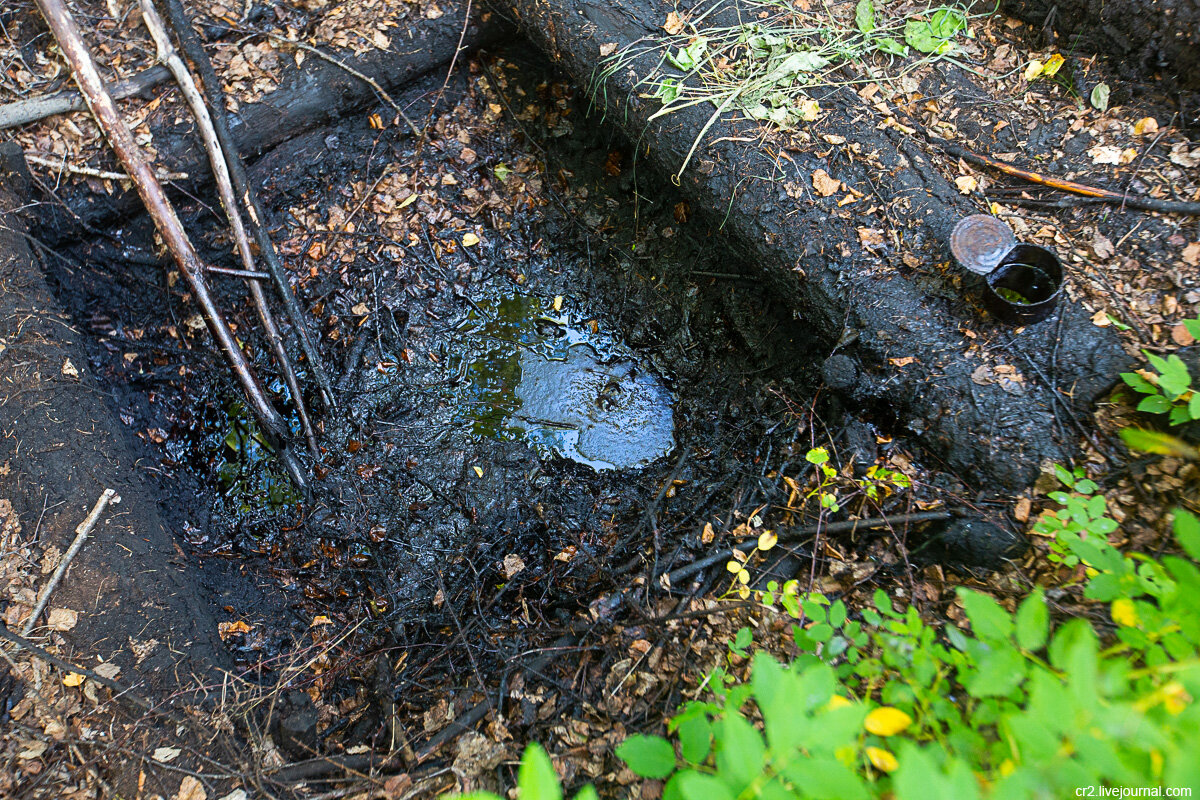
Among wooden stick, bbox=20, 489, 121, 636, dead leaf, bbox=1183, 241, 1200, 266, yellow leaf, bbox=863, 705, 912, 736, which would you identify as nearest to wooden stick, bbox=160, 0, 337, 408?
wooden stick, bbox=20, 489, 121, 636

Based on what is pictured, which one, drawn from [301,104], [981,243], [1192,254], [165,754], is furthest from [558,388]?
[1192,254]

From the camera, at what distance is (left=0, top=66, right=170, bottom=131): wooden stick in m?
3.37

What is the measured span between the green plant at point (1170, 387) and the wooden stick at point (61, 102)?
17.2 feet

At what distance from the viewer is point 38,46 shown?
354 centimetres

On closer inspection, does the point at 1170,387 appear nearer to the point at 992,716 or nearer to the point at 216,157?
the point at 992,716

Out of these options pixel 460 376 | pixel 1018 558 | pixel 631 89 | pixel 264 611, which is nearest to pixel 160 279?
pixel 460 376

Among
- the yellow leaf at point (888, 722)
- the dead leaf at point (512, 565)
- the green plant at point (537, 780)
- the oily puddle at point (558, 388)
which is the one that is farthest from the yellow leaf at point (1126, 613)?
the dead leaf at point (512, 565)

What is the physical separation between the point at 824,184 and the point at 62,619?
4.12 metres

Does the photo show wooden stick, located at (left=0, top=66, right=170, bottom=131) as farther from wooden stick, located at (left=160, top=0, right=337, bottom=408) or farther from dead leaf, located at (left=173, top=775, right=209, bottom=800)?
dead leaf, located at (left=173, top=775, right=209, bottom=800)

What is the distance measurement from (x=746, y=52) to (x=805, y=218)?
3.33 feet

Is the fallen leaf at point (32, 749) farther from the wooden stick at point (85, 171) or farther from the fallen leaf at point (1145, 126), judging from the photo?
the fallen leaf at point (1145, 126)

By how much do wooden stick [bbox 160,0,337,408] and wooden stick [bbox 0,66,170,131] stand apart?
8.6 inches

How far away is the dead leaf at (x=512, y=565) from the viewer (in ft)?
10.4

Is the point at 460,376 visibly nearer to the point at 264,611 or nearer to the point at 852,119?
the point at 264,611
